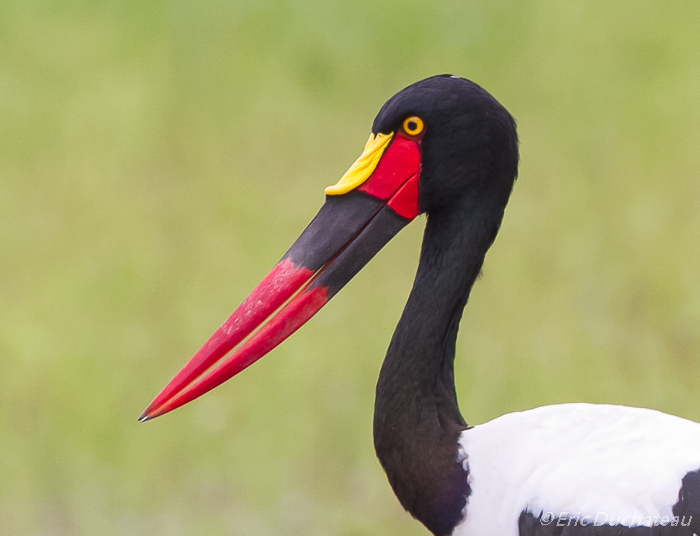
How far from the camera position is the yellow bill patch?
2.03m

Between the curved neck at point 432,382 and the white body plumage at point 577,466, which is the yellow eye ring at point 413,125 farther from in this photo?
the white body plumage at point 577,466

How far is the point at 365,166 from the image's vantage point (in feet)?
6.68

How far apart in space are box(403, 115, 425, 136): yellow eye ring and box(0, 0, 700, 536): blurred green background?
5.56 ft

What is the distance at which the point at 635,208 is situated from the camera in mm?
4984

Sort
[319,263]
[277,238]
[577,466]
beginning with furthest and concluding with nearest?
1. [277,238]
2. [319,263]
3. [577,466]

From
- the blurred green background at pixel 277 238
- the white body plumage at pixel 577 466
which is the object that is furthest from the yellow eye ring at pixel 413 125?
the blurred green background at pixel 277 238

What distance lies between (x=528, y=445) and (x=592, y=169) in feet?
11.6

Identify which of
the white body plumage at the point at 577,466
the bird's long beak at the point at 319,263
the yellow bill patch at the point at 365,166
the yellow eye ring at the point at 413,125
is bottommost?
the white body plumage at the point at 577,466

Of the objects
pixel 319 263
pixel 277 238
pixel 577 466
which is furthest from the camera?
pixel 277 238

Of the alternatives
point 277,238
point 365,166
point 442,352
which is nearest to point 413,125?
point 365,166

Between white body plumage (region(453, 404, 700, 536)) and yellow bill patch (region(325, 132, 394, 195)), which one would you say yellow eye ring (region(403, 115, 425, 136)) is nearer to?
yellow bill patch (region(325, 132, 394, 195))

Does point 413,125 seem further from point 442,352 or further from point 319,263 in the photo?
point 442,352

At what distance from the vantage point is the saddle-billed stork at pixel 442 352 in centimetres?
187

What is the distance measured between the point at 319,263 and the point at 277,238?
2.69 metres
